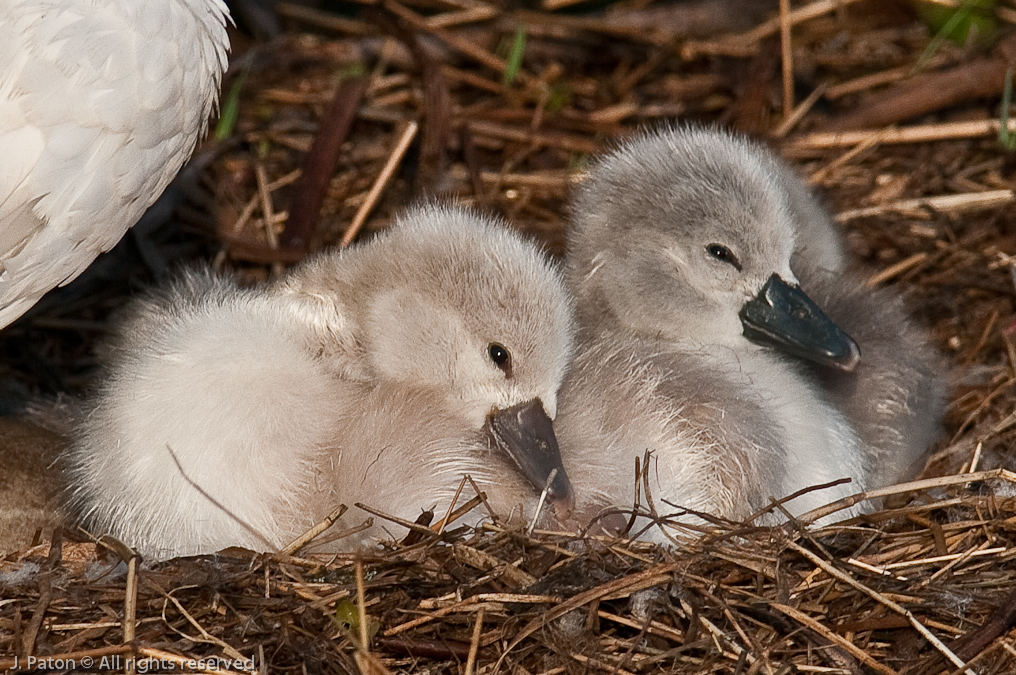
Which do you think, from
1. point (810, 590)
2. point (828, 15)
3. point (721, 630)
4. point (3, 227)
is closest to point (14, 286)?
point (3, 227)

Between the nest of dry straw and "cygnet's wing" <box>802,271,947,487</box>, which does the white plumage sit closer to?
the nest of dry straw

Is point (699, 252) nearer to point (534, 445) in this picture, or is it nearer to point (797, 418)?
point (797, 418)

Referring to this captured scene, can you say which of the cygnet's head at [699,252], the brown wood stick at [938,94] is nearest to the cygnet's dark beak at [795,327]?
the cygnet's head at [699,252]

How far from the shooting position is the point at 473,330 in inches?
89.3

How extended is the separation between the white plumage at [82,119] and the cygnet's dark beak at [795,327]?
127cm

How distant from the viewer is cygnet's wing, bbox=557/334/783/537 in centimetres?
231

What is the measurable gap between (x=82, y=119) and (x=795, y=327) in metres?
1.51

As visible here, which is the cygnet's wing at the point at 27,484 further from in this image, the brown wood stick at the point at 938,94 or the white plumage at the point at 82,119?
the brown wood stick at the point at 938,94

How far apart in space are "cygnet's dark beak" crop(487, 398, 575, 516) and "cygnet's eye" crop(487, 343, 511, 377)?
76 mm

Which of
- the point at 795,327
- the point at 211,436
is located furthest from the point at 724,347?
the point at 211,436

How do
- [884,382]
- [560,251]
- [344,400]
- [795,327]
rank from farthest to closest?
[560,251] < [884,382] < [795,327] < [344,400]

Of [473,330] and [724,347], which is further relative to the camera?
[724,347]

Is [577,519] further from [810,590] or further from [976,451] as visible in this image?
[976,451]

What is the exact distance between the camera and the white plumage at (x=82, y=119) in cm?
204
